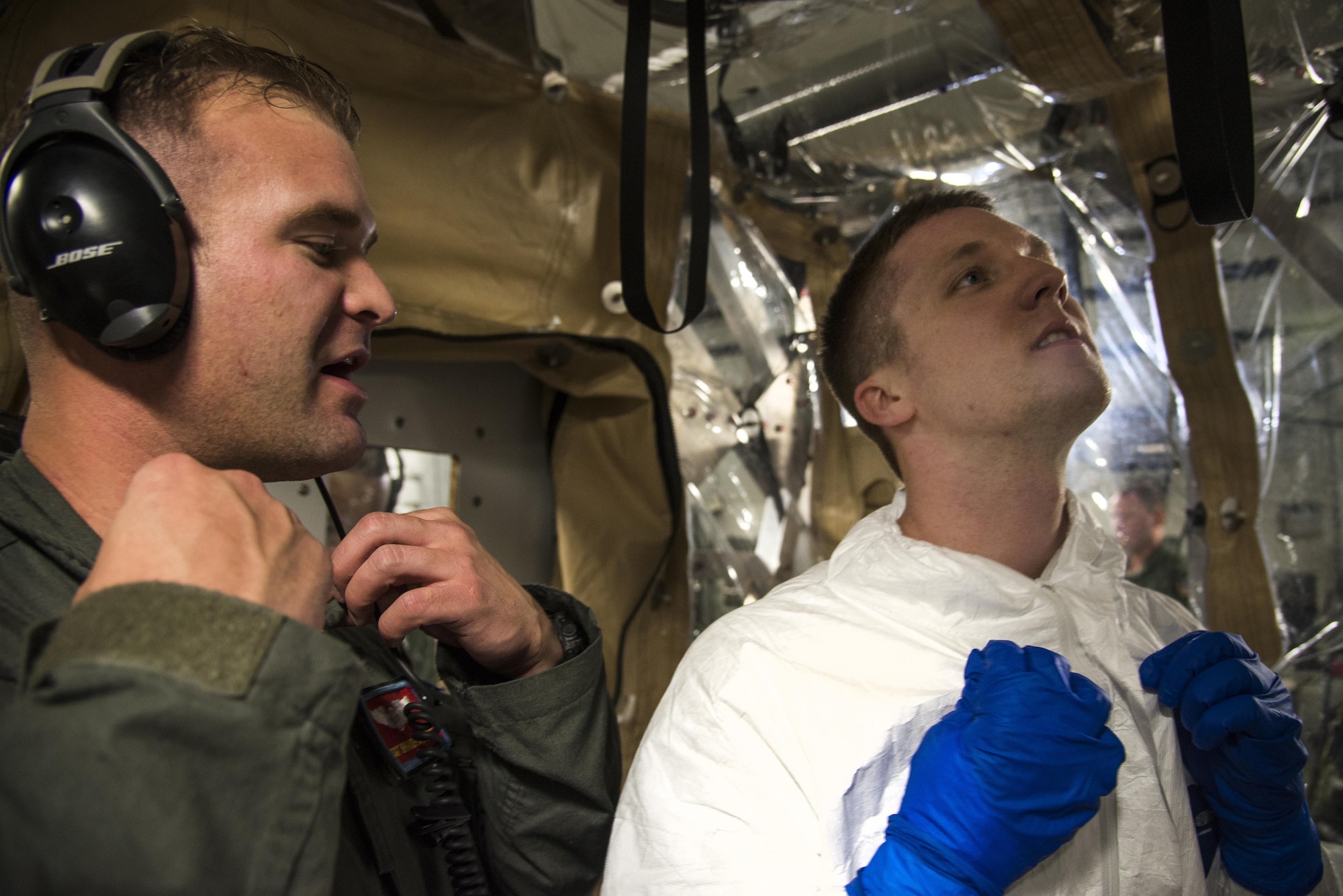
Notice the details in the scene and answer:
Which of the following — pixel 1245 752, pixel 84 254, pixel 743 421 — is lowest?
pixel 1245 752

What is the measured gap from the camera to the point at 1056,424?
3.84 ft

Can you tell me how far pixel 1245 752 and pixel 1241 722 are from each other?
0.25ft

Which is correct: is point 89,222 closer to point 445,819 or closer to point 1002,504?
point 445,819

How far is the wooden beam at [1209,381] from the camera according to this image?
1.69 meters

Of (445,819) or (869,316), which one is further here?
(869,316)

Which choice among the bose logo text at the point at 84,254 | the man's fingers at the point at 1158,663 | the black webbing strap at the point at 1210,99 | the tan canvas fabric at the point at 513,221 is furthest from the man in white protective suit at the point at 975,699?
the bose logo text at the point at 84,254

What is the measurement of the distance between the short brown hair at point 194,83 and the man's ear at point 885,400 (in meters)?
0.88

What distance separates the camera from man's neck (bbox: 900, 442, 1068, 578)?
1207mm

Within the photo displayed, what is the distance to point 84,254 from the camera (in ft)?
2.40

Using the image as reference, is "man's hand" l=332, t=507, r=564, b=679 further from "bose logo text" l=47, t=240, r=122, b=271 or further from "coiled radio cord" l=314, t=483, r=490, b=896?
"bose logo text" l=47, t=240, r=122, b=271

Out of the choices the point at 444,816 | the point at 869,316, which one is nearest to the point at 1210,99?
the point at 869,316

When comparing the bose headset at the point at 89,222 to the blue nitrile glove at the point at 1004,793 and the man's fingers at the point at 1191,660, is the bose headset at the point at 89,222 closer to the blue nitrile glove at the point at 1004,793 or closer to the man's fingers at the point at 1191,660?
the blue nitrile glove at the point at 1004,793

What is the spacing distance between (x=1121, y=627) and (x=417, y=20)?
1.57 meters

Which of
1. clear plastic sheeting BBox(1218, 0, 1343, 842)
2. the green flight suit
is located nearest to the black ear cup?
the green flight suit
